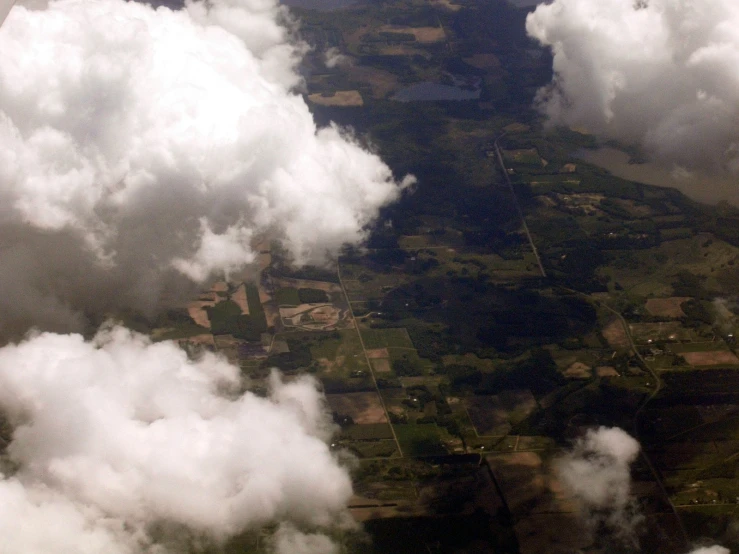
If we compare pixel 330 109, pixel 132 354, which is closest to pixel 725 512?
pixel 132 354

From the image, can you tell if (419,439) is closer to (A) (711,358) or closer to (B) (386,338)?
(B) (386,338)

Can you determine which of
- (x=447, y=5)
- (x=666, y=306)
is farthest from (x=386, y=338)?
(x=447, y=5)

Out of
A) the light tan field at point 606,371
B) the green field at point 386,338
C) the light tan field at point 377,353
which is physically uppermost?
the green field at point 386,338

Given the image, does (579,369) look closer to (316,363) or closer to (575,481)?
(575,481)

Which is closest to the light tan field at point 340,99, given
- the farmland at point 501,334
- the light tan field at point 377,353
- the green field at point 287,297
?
the farmland at point 501,334

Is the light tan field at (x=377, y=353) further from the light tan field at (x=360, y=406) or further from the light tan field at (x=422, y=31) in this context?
the light tan field at (x=422, y=31)

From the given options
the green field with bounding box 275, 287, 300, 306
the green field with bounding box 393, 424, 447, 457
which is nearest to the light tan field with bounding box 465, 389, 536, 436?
the green field with bounding box 393, 424, 447, 457
